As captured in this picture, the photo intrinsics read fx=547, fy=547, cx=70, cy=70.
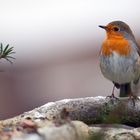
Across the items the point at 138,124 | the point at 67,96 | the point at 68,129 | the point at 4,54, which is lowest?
the point at 67,96

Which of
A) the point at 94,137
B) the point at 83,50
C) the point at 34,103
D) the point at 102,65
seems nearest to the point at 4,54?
the point at 94,137

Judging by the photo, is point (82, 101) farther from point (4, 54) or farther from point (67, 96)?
point (67, 96)

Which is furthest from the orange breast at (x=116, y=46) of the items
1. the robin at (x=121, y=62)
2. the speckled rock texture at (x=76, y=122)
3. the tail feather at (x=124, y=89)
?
the speckled rock texture at (x=76, y=122)

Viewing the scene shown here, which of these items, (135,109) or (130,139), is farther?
(135,109)

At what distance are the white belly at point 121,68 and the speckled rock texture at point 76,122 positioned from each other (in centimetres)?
180

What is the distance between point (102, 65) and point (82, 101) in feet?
6.50

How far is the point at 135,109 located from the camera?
2494 millimetres

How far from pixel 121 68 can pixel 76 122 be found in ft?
8.77

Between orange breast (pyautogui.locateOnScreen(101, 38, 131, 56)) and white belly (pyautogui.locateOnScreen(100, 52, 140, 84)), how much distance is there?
0.23 ft

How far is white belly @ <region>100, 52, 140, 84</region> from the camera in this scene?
4.36 m

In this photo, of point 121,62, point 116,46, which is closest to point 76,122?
point 121,62

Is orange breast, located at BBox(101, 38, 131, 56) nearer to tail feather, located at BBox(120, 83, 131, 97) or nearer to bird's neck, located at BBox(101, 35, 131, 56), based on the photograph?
bird's neck, located at BBox(101, 35, 131, 56)

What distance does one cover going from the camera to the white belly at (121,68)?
14.3 ft

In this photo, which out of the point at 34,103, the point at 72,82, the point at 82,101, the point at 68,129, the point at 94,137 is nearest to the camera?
the point at 94,137
